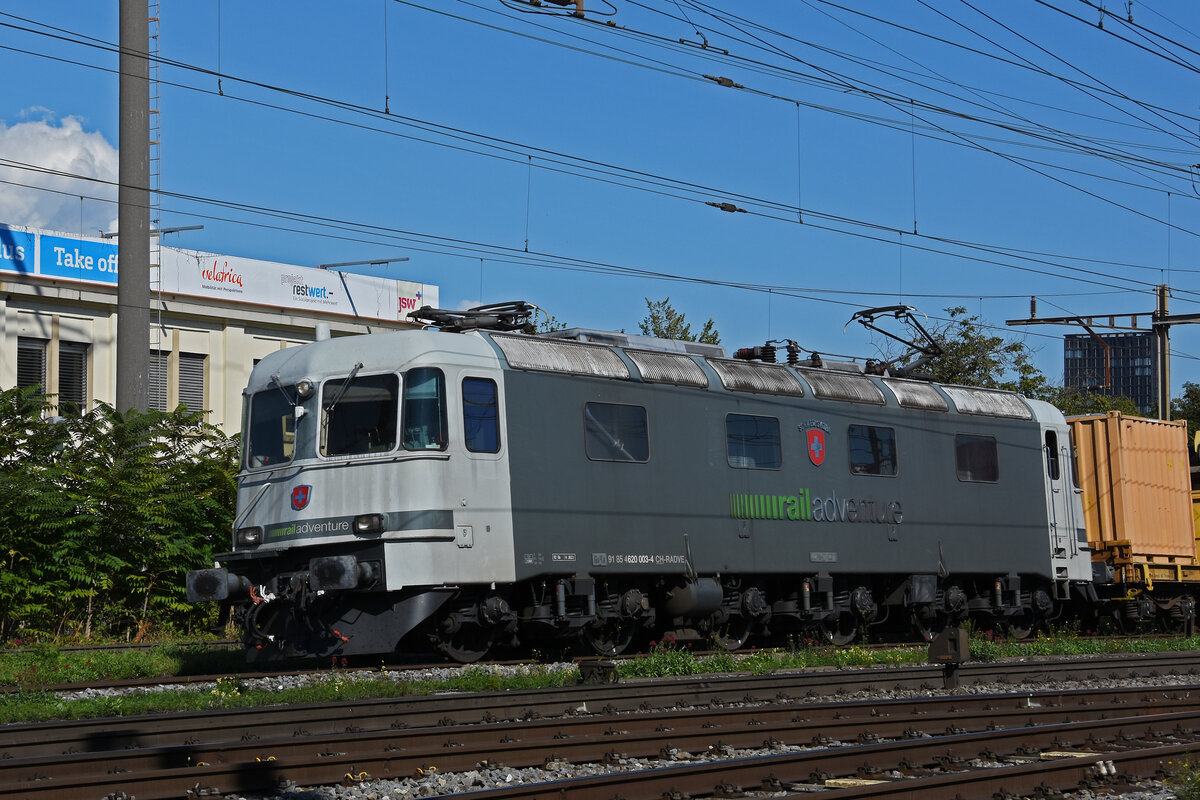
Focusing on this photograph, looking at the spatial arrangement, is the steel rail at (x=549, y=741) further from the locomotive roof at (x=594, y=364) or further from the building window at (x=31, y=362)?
the building window at (x=31, y=362)

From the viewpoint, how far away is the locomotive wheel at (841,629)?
1892cm

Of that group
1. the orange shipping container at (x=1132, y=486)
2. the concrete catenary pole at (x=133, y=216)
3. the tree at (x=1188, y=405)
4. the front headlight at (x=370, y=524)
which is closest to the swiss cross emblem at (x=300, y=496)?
the front headlight at (x=370, y=524)

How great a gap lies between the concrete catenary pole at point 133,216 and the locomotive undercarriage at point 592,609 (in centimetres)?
653

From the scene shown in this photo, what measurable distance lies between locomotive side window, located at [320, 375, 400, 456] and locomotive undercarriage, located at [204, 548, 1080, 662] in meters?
1.17

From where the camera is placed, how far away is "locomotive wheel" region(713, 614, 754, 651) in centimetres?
1742

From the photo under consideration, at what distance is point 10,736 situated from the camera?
29.9 feet

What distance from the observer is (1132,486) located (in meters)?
23.0

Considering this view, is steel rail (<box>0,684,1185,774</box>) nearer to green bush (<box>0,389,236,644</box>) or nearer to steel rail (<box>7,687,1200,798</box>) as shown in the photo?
steel rail (<box>7,687,1200,798</box>)

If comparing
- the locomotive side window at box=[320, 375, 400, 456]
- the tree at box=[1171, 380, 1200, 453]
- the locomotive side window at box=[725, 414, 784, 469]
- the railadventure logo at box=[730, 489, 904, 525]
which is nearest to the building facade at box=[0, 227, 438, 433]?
the locomotive side window at box=[320, 375, 400, 456]

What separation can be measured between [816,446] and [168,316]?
18.6m

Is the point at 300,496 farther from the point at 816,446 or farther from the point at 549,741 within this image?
the point at 816,446

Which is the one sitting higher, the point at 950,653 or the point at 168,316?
the point at 168,316

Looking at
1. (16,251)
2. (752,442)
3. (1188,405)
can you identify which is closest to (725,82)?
(752,442)

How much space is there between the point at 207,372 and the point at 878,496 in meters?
18.7
